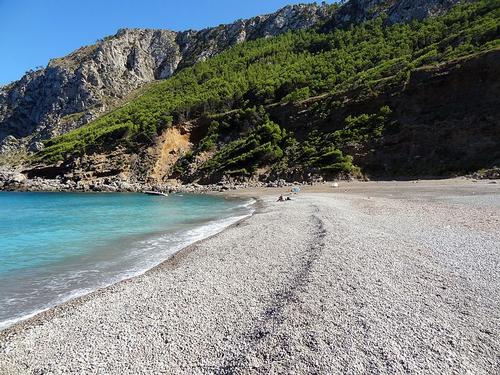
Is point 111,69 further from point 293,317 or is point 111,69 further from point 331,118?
point 293,317

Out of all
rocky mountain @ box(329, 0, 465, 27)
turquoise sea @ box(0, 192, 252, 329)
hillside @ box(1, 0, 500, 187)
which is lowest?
turquoise sea @ box(0, 192, 252, 329)

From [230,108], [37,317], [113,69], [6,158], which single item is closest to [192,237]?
[37,317]

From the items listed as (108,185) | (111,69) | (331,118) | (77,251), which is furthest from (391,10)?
(77,251)

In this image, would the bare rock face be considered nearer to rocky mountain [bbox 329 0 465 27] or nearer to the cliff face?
rocky mountain [bbox 329 0 465 27]

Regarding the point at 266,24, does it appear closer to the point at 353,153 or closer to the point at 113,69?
the point at 113,69

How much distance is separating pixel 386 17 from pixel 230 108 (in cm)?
5012

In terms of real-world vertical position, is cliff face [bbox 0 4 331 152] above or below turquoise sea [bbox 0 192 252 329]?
above

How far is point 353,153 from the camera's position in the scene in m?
46.8

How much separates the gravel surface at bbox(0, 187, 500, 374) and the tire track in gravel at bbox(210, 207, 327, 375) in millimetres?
27

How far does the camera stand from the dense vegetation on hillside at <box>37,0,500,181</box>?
170ft

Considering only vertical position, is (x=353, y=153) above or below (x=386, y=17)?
below

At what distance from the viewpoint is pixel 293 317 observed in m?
7.02

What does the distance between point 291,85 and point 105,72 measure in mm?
82755

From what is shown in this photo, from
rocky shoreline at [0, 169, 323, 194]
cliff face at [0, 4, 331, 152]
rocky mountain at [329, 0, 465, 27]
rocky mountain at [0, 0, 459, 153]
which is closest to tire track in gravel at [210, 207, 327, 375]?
rocky shoreline at [0, 169, 323, 194]
